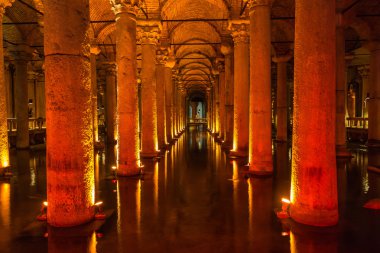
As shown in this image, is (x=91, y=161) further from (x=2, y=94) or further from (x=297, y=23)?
(x=2, y=94)

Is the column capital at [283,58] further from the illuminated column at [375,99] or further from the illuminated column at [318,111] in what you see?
the illuminated column at [318,111]

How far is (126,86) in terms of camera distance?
10125 millimetres

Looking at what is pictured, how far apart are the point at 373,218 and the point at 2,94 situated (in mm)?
11035

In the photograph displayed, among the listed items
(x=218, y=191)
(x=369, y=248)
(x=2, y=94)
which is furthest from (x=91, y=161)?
(x=2, y=94)

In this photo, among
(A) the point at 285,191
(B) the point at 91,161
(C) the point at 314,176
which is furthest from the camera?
(A) the point at 285,191

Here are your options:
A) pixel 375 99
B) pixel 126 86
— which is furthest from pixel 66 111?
pixel 375 99

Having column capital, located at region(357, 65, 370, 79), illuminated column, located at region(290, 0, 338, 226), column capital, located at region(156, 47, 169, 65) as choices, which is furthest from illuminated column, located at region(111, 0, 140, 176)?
column capital, located at region(357, 65, 370, 79)

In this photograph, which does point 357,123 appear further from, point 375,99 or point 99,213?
point 99,213

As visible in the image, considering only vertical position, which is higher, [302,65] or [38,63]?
[38,63]

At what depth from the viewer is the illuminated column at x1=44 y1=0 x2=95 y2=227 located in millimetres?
5586

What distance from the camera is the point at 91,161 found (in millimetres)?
6164

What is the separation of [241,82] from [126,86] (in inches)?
218

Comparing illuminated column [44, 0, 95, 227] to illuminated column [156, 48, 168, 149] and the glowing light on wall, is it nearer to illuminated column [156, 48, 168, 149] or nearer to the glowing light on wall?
the glowing light on wall

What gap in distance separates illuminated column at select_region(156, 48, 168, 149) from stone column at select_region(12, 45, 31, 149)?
7665mm
